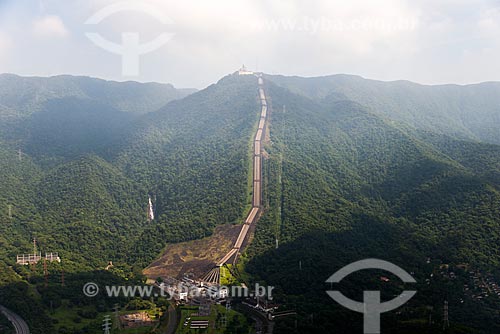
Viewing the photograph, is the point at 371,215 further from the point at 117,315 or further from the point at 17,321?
the point at 17,321

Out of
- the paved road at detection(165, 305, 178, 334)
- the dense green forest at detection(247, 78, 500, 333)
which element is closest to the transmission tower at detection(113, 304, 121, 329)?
the paved road at detection(165, 305, 178, 334)

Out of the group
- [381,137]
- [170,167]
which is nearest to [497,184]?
[381,137]

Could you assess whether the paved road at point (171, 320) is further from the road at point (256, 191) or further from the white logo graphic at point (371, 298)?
the white logo graphic at point (371, 298)

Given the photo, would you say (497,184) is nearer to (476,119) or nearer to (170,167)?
(170,167)

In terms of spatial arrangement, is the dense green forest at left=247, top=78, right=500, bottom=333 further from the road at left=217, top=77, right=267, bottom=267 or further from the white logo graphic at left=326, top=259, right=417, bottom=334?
the road at left=217, top=77, right=267, bottom=267

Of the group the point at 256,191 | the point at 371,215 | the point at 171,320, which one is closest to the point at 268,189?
the point at 256,191

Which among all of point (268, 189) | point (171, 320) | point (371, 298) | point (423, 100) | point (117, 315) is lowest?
point (171, 320)
